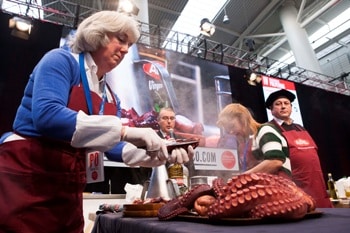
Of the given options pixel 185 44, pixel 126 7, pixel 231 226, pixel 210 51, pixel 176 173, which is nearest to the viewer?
pixel 231 226

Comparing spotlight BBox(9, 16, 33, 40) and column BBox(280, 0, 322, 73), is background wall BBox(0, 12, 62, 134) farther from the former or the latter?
column BBox(280, 0, 322, 73)

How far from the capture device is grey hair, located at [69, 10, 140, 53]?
2.64ft

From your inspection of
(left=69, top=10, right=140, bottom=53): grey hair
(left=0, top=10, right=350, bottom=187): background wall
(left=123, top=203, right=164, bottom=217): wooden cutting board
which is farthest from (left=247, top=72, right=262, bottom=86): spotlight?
(left=123, top=203, right=164, bottom=217): wooden cutting board

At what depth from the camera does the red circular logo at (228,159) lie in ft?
Answer: 10.8

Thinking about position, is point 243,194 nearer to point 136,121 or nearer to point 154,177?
point 154,177

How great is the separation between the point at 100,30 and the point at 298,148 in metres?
1.69

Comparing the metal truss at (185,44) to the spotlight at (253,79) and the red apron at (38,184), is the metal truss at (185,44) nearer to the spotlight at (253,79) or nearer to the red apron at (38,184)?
the spotlight at (253,79)

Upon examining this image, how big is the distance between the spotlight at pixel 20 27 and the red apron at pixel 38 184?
255 cm

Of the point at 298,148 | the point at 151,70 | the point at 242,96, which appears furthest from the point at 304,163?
the point at 242,96

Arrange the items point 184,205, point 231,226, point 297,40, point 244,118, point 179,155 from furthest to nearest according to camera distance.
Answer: point 297,40, point 244,118, point 179,155, point 184,205, point 231,226

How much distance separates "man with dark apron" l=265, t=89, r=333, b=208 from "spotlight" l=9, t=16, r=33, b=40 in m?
2.56

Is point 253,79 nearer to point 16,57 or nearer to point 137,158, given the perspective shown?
point 16,57

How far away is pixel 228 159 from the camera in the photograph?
3318 millimetres

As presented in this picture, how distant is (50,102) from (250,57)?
4.75 m
